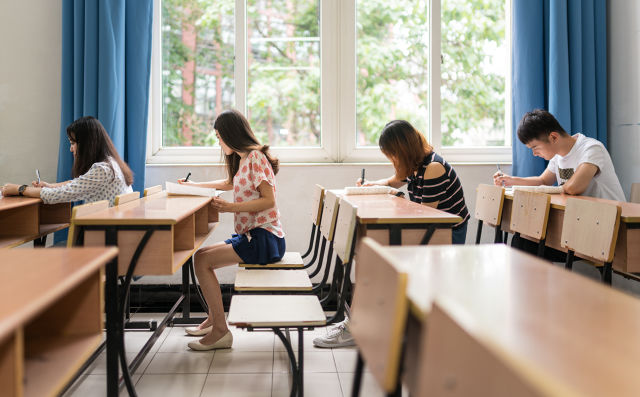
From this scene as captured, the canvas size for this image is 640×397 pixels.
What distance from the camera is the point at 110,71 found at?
10.4 ft

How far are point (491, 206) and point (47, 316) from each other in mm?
2309

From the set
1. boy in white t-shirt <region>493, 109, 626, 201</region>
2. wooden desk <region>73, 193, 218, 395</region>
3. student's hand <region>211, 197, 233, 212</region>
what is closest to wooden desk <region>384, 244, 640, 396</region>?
wooden desk <region>73, 193, 218, 395</region>

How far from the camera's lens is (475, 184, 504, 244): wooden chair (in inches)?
112

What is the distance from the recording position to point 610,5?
3441mm

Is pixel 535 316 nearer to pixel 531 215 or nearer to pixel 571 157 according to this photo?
pixel 531 215

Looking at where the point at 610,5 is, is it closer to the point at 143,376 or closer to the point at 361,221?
the point at 361,221

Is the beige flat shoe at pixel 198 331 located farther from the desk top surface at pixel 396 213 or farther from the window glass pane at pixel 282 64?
the window glass pane at pixel 282 64

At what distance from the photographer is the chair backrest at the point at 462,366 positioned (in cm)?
64

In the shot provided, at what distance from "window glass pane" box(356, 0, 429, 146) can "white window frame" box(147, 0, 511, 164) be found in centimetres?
6

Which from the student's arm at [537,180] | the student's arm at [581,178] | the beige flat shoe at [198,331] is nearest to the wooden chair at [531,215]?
the student's arm at [581,178]

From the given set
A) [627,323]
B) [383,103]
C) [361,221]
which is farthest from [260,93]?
[627,323]

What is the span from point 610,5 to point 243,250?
291 centimetres

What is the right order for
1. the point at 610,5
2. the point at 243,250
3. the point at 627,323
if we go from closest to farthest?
the point at 627,323, the point at 243,250, the point at 610,5

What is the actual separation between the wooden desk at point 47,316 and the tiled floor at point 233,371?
84cm
